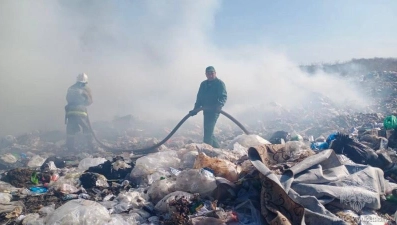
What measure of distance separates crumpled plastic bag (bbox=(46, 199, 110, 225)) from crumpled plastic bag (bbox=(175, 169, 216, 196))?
866 mm

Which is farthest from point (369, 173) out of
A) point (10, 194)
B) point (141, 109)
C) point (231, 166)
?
point (141, 109)

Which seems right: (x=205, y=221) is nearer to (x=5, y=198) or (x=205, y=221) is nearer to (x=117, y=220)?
(x=117, y=220)

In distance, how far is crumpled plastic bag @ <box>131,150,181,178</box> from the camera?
14.4 ft

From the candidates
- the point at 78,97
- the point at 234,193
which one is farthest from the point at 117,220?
the point at 78,97

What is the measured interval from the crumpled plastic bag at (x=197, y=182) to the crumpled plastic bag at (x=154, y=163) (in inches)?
42.2

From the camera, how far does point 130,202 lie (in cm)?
336

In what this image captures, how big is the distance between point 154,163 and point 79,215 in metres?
1.94

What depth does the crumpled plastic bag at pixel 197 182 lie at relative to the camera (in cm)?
329

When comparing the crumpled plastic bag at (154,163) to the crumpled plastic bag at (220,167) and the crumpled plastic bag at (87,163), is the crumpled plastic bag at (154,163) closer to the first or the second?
the crumpled plastic bag at (220,167)

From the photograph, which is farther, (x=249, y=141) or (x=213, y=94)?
(x=213, y=94)

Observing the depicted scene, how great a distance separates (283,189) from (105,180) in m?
2.60

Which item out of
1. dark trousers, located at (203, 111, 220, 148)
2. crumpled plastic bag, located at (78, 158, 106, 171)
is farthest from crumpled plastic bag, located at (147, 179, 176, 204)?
dark trousers, located at (203, 111, 220, 148)

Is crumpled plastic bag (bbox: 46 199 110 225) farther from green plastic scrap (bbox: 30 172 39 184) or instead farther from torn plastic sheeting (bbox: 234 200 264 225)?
green plastic scrap (bbox: 30 172 39 184)

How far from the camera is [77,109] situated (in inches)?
323
